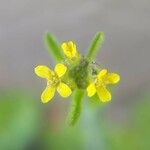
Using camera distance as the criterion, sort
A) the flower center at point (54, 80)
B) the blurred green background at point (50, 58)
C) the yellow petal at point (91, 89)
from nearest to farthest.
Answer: the yellow petal at point (91, 89), the flower center at point (54, 80), the blurred green background at point (50, 58)

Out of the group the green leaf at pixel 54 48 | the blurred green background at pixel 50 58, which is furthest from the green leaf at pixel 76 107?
the blurred green background at pixel 50 58

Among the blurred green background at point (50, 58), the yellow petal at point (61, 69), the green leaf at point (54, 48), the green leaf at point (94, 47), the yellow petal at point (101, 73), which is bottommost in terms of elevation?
the yellow petal at point (101, 73)

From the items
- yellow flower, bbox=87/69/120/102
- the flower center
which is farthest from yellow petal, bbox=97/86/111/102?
the flower center

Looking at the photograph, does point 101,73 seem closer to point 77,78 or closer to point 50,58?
point 77,78

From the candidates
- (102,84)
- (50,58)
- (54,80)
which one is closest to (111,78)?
(102,84)

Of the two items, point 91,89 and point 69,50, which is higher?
point 69,50

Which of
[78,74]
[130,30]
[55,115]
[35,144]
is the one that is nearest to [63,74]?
[78,74]

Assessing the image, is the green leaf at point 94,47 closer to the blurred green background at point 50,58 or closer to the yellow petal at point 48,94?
the yellow petal at point 48,94
